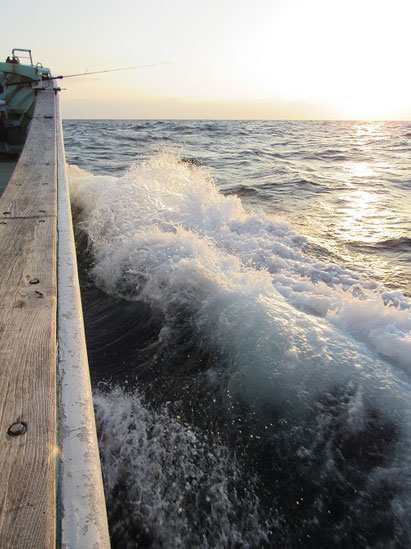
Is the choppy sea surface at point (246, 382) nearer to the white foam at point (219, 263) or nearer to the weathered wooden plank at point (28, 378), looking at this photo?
the white foam at point (219, 263)

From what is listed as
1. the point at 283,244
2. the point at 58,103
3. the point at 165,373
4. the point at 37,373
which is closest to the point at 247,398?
the point at 165,373

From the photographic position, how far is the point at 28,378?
1.10m

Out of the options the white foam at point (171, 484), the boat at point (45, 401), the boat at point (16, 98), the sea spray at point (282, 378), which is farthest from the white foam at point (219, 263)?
the boat at point (16, 98)

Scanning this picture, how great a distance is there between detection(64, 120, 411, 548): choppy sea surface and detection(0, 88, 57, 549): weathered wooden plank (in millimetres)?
912

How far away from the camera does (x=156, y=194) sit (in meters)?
5.91

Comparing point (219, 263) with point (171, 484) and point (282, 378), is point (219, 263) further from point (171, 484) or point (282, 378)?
point (171, 484)

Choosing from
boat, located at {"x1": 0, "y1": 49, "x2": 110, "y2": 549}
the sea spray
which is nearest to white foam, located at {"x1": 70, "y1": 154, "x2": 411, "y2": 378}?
the sea spray

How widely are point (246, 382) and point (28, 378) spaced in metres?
1.49

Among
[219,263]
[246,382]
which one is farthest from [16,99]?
[246,382]

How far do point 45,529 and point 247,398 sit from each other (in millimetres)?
1572

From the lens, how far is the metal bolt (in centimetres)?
92

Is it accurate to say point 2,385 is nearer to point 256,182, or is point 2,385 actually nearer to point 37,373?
point 37,373

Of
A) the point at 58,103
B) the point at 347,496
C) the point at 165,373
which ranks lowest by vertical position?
the point at 347,496

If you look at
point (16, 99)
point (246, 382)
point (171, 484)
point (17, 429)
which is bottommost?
point (171, 484)
